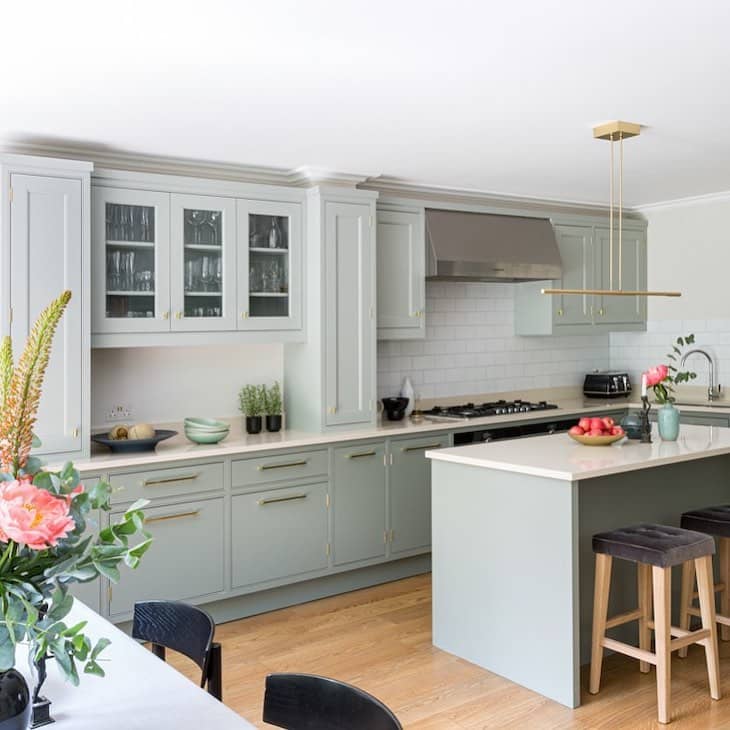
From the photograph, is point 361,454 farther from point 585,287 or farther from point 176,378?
point 585,287

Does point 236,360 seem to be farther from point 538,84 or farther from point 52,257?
point 538,84

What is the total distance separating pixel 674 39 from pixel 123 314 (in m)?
2.96

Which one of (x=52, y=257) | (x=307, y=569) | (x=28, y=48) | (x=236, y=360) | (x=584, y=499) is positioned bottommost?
(x=307, y=569)

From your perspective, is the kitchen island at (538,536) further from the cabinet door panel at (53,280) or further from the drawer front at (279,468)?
the cabinet door panel at (53,280)

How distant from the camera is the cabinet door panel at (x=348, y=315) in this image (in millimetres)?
5137

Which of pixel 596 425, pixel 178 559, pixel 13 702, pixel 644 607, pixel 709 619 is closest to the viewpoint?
pixel 13 702

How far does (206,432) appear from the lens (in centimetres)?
476

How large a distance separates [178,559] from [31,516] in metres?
3.33

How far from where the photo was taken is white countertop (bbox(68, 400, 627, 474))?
434 cm

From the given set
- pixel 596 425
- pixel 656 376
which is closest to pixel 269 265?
pixel 596 425

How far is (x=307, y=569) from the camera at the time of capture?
4949mm

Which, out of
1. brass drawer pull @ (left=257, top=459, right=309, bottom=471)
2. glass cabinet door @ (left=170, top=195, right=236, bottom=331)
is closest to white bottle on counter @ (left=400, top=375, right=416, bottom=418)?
brass drawer pull @ (left=257, top=459, right=309, bottom=471)

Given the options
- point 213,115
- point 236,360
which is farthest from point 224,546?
point 213,115

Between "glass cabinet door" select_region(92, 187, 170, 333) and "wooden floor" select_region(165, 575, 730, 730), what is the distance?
5.78ft
